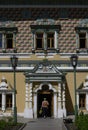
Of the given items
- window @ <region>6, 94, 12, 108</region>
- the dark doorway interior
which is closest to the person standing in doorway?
the dark doorway interior

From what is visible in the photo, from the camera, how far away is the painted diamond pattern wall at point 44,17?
3562 centimetres

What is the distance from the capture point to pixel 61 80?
33.4 m

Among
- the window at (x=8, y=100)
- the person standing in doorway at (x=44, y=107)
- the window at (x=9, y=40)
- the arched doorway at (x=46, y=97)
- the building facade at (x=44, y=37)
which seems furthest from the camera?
the window at (x=9, y=40)

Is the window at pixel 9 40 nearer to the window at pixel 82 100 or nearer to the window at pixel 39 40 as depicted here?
the window at pixel 39 40

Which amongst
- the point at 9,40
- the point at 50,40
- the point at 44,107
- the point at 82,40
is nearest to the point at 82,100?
the point at 44,107

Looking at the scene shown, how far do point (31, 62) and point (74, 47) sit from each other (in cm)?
323

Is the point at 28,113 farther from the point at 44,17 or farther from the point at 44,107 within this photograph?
the point at 44,17

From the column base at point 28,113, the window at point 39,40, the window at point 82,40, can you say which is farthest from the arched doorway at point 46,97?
the window at point 82,40

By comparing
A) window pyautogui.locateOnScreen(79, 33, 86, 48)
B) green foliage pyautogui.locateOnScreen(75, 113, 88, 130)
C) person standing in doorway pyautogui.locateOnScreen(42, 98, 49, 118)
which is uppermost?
window pyautogui.locateOnScreen(79, 33, 86, 48)

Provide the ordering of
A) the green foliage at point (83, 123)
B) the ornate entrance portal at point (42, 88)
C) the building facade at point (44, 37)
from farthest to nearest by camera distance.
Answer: the building facade at point (44, 37)
the ornate entrance portal at point (42, 88)
the green foliage at point (83, 123)

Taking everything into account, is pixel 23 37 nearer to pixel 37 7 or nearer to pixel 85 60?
pixel 37 7

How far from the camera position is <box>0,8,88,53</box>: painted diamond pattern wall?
3562 cm

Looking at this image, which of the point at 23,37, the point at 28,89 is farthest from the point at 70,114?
the point at 23,37

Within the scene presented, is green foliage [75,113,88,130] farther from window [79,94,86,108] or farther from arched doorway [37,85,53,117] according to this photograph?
window [79,94,86,108]
